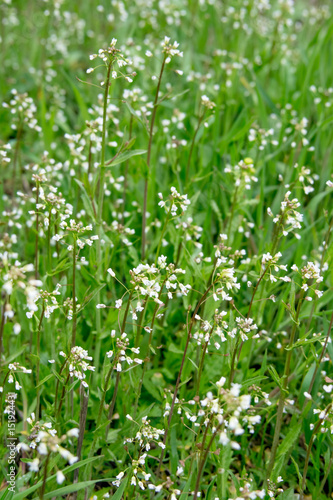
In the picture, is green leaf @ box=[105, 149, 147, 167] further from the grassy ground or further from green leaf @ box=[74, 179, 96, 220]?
green leaf @ box=[74, 179, 96, 220]

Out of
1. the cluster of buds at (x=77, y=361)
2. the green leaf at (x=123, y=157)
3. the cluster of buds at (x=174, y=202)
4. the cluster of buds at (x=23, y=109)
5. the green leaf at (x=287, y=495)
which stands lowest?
the green leaf at (x=287, y=495)

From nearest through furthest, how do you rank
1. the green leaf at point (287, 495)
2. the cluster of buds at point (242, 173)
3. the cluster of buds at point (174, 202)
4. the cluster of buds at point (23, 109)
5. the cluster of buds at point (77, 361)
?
the cluster of buds at point (77, 361) → the green leaf at point (287, 495) → the cluster of buds at point (174, 202) → the cluster of buds at point (242, 173) → the cluster of buds at point (23, 109)

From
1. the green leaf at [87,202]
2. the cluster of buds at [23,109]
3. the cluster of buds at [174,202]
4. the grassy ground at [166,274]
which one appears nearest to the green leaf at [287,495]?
the grassy ground at [166,274]

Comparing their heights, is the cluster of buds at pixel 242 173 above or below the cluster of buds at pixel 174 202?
above

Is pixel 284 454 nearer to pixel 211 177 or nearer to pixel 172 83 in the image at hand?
pixel 211 177

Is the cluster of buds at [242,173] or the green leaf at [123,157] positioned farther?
the cluster of buds at [242,173]

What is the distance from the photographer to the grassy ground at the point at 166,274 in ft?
9.29

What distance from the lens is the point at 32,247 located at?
14.3 ft

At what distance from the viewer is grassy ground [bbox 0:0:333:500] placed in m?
2.83

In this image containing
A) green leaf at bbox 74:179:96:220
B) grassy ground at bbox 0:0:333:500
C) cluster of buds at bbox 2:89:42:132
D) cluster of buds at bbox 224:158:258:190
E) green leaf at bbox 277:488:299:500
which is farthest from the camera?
cluster of buds at bbox 2:89:42:132

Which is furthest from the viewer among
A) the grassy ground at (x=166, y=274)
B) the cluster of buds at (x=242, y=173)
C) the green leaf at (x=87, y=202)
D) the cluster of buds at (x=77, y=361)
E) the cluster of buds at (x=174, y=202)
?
the cluster of buds at (x=242, y=173)

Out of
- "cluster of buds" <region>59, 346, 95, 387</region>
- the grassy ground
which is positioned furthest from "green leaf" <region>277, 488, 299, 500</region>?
"cluster of buds" <region>59, 346, 95, 387</region>

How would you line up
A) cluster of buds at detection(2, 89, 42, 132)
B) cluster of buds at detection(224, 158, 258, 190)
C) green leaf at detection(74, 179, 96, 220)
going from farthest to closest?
1. cluster of buds at detection(2, 89, 42, 132)
2. cluster of buds at detection(224, 158, 258, 190)
3. green leaf at detection(74, 179, 96, 220)

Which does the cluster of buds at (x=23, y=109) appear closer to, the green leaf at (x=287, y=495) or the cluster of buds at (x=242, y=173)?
the cluster of buds at (x=242, y=173)
